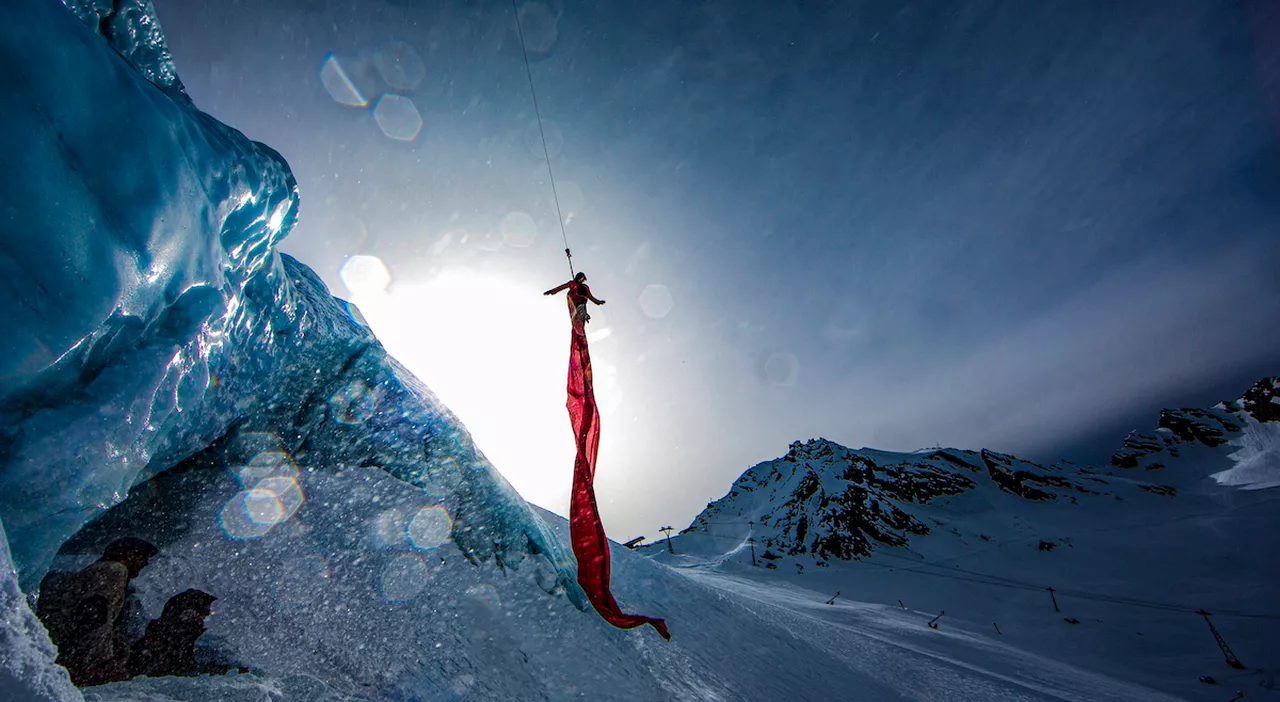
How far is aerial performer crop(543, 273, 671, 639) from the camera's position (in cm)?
729

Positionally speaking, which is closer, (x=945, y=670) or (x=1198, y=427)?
(x=945, y=670)

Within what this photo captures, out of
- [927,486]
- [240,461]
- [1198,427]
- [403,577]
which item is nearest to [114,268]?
[240,461]

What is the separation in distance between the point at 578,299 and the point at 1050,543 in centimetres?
8433

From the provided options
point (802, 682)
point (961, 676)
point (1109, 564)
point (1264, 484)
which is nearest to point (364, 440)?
point (802, 682)

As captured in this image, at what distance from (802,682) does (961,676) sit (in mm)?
6187

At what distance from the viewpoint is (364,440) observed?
7.10 m

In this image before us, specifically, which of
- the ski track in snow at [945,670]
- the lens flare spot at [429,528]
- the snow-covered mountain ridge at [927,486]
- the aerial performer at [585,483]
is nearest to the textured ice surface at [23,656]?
the lens flare spot at [429,528]

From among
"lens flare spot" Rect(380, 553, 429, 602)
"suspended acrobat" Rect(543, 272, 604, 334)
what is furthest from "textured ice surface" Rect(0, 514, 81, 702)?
"suspended acrobat" Rect(543, 272, 604, 334)

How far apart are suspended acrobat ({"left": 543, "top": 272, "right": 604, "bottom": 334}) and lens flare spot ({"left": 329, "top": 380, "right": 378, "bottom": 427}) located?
3549mm

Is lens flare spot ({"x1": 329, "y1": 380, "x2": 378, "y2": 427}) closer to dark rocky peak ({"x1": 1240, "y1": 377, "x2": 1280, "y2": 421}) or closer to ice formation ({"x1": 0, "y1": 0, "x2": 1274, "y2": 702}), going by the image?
ice formation ({"x1": 0, "y1": 0, "x2": 1274, "y2": 702})

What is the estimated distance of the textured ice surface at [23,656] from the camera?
6.89 feet

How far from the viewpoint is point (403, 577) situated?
21.6ft

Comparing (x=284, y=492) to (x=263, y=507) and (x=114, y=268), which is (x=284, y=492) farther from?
(x=114, y=268)

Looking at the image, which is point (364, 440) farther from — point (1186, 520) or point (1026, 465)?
point (1026, 465)
